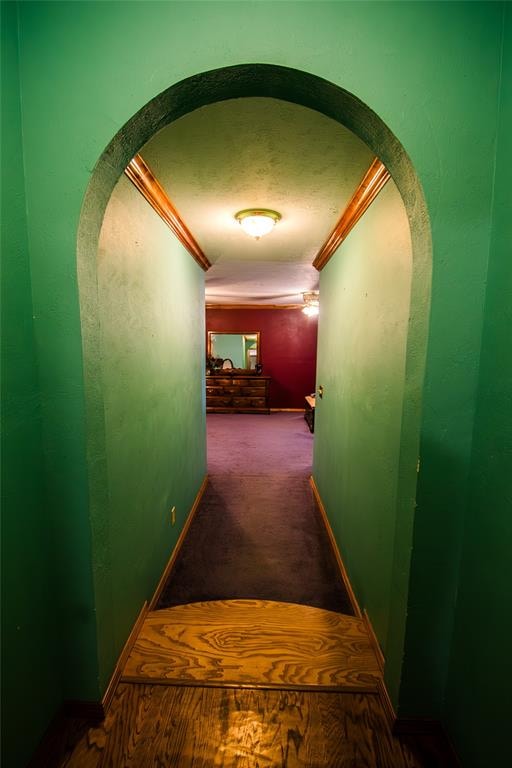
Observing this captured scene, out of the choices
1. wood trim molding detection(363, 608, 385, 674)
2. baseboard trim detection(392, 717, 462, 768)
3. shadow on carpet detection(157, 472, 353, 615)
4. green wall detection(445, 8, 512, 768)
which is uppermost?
green wall detection(445, 8, 512, 768)

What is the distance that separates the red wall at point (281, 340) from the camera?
785 centimetres

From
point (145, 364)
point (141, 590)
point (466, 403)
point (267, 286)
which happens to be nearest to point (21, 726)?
point (141, 590)

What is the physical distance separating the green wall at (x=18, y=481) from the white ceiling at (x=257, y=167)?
2.47 feet

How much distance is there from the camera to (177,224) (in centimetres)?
238

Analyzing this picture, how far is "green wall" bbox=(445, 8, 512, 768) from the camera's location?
0.91 meters

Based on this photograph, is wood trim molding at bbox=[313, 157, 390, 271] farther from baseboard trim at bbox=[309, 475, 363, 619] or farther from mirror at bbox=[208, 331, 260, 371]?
mirror at bbox=[208, 331, 260, 371]

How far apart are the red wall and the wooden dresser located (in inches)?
18.4

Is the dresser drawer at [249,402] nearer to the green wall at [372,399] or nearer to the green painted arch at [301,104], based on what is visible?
the green wall at [372,399]

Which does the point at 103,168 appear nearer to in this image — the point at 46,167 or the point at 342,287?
the point at 46,167

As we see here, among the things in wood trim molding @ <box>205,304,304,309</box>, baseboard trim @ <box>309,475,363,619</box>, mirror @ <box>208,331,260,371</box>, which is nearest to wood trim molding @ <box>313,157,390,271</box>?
baseboard trim @ <box>309,475,363,619</box>

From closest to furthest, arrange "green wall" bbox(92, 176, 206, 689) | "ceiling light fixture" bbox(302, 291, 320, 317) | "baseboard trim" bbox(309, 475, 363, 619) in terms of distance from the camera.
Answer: "green wall" bbox(92, 176, 206, 689)
"baseboard trim" bbox(309, 475, 363, 619)
"ceiling light fixture" bbox(302, 291, 320, 317)

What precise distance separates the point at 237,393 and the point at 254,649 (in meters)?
A: 6.19

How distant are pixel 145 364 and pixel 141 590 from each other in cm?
127

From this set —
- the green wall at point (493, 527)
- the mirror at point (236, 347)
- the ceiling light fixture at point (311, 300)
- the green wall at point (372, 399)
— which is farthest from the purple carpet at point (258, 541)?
the mirror at point (236, 347)
